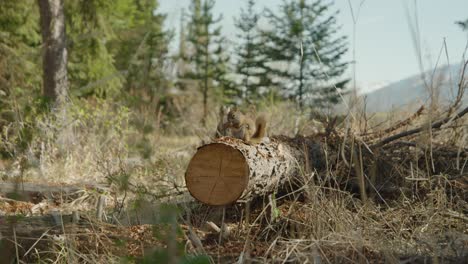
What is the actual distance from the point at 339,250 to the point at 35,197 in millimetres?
3852

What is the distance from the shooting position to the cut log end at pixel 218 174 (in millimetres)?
3258

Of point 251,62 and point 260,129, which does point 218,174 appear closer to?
point 260,129

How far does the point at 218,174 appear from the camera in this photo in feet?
10.9

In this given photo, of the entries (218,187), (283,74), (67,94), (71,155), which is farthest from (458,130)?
(283,74)

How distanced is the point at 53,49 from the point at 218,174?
22.0 feet

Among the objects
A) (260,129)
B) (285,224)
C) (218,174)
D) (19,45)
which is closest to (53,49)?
(19,45)

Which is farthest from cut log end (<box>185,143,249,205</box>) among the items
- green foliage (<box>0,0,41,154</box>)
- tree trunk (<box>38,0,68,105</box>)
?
tree trunk (<box>38,0,68,105</box>)

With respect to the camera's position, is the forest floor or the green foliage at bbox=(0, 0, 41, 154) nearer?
the forest floor

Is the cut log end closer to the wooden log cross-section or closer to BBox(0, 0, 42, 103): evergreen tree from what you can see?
the wooden log cross-section

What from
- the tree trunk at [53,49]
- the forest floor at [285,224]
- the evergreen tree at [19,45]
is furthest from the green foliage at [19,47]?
the forest floor at [285,224]

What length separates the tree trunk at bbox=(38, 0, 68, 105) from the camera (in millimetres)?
8828

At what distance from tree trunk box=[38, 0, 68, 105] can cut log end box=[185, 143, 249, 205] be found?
6.11 metres

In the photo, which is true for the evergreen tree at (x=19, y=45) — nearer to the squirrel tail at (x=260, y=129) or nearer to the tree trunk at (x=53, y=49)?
the tree trunk at (x=53, y=49)

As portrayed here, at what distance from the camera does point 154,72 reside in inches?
66.7
